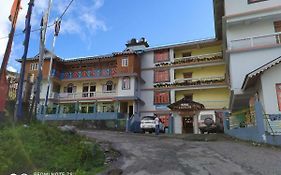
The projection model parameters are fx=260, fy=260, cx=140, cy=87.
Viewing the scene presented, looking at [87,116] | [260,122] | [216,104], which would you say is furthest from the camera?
[216,104]

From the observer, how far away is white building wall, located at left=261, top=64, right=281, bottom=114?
15.9 metres

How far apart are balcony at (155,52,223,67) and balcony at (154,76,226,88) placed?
2149mm

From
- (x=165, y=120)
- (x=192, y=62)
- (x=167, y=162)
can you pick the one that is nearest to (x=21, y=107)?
(x=167, y=162)

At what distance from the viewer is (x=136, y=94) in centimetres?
3406

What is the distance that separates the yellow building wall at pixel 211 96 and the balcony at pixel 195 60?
12.1 feet

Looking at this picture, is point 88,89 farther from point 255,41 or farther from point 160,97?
point 255,41

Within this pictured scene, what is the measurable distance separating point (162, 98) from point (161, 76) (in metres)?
3.13

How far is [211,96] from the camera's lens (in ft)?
108

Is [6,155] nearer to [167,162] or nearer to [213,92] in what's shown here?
[167,162]

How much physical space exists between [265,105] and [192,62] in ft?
59.8

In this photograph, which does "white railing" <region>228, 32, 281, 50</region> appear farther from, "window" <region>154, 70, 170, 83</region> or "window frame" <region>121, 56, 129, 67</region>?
"window frame" <region>121, 56, 129, 67</region>

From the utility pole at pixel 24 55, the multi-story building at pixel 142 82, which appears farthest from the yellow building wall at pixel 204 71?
the utility pole at pixel 24 55

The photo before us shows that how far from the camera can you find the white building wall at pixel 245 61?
63.1 ft

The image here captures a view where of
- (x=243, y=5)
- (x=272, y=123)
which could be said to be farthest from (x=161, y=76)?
(x=272, y=123)
